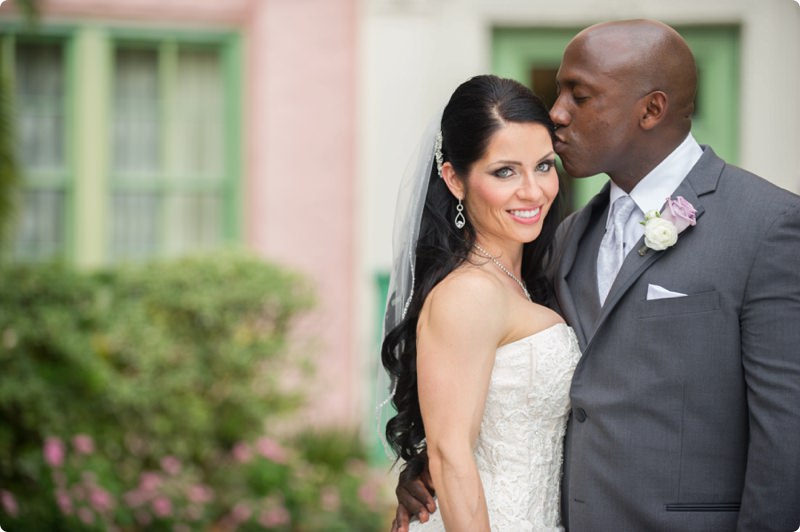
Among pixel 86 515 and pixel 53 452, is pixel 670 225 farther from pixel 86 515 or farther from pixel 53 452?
pixel 53 452

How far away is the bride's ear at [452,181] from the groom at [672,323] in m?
0.33

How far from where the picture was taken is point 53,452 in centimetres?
633

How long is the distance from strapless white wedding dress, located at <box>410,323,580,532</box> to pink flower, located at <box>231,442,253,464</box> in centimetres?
366

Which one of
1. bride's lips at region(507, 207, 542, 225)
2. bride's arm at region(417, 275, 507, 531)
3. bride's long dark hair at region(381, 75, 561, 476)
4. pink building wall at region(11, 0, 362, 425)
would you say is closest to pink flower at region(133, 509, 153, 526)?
pink building wall at region(11, 0, 362, 425)

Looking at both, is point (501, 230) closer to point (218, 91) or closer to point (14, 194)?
point (14, 194)

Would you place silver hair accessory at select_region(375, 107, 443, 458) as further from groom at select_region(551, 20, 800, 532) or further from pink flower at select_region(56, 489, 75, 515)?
pink flower at select_region(56, 489, 75, 515)

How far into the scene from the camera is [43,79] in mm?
7973

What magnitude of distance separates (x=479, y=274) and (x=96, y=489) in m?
3.69

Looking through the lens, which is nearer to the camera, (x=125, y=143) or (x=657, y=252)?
(x=657, y=252)

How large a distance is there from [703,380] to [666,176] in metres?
0.64

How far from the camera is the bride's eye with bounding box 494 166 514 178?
10.9 feet

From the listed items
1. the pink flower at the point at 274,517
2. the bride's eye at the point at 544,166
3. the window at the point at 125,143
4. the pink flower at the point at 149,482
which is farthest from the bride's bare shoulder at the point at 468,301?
the window at the point at 125,143

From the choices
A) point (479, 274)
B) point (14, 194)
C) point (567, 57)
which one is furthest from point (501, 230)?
point (14, 194)

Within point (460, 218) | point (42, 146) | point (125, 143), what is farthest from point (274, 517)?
point (460, 218)
